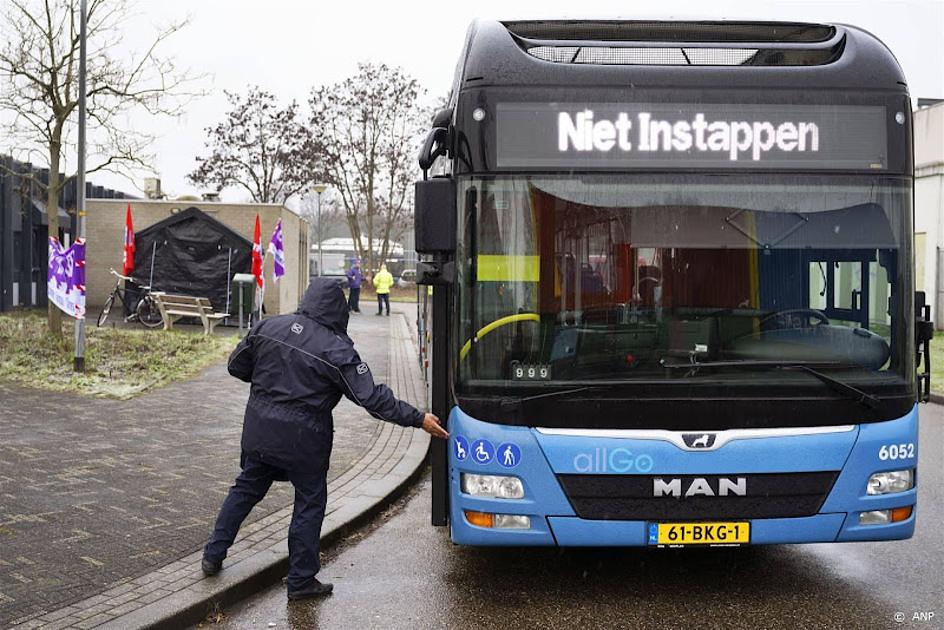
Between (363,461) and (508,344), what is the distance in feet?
14.1

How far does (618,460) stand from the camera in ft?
16.4

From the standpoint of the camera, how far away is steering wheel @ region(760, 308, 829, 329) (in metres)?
5.20

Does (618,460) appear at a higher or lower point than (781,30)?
lower

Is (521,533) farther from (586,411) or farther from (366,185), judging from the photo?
(366,185)

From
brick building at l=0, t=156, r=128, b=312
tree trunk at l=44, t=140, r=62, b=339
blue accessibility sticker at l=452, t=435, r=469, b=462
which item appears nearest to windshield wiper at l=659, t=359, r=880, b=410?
blue accessibility sticker at l=452, t=435, r=469, b=462

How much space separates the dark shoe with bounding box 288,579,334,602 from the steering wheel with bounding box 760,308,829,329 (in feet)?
8.90

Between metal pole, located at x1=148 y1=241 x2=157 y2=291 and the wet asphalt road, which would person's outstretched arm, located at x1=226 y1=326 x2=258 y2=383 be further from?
metal pole, located at x1=148 y1=241 x2=157 y2=291

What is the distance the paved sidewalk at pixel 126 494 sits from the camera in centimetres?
517

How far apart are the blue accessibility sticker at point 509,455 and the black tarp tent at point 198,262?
2016 cm

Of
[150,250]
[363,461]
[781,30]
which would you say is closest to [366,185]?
[150,250]

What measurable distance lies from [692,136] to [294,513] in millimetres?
2871

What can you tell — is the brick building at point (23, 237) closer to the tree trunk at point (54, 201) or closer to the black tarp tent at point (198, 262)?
the black tarp tent at point (198, 262)

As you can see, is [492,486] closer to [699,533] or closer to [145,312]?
[699,533]

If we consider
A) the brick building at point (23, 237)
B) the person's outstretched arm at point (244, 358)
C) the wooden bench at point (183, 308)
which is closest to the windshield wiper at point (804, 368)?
the person's outstretched arm at point (244, 358)
